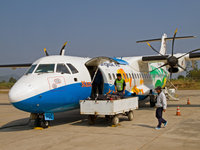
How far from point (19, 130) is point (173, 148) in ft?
18.1

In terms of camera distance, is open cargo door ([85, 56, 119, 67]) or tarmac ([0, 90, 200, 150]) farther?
open cargo door ([85, 56, 119, 67])

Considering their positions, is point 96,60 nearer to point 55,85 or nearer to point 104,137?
point 55,85

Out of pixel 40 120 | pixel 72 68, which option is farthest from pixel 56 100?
pixel 72 68

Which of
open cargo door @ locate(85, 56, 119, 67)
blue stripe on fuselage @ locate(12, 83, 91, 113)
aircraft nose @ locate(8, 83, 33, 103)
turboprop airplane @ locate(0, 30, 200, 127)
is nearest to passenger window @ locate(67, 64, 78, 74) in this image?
turboprop airplane @ locate(0, 30, 200, 127)

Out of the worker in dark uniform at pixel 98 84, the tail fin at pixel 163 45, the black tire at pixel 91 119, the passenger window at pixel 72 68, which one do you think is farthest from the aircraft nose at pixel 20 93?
the tail fin at pixel 163 45

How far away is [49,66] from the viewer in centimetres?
905

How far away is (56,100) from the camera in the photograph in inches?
329

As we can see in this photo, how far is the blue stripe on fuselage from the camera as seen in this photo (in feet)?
25.7

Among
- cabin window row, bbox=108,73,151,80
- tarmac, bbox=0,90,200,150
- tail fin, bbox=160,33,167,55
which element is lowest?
tarmac, bbox=0,90,200,150

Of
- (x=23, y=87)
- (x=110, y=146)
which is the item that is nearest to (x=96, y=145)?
(x=110, y=146)

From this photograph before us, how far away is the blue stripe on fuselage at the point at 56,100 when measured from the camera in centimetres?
782

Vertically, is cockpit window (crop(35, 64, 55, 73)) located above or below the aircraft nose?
above

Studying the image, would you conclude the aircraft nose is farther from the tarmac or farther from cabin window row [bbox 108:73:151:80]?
cabin window row [bbox 108:73:151:80]

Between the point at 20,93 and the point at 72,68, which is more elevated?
the point at 72,68
